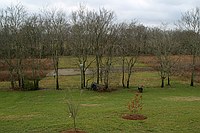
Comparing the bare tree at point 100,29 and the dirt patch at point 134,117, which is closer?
the dirt patch at point 134,117

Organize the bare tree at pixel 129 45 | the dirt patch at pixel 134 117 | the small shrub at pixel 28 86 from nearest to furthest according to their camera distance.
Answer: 1. the dirt patch at pixel 134 117
2. the small shrub at pixel 28 86
3. the bare tree at pixel 129 45

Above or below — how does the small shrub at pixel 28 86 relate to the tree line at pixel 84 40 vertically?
below

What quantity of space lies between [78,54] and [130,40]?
266 inches

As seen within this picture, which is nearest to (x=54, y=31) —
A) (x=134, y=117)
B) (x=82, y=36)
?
(x=82, y=36)

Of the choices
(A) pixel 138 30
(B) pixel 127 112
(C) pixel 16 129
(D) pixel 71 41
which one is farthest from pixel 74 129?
(A) pixel 138 30

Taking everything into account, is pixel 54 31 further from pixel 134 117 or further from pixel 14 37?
pixel 134 117

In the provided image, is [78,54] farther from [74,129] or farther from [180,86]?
[74,129]

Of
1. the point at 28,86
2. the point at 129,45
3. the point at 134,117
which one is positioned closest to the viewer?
the point at 134,117

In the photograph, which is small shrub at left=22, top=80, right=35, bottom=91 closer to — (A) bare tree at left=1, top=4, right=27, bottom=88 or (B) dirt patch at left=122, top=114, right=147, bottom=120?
A: (A) bare tree at left=1, top=4, right=27, bottom=88

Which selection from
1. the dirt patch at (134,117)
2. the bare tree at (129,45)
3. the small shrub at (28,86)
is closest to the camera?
the dirt patch at (134,117)

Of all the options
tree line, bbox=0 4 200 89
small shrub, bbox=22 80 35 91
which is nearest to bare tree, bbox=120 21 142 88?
tree line, bbox=0 4 200 89

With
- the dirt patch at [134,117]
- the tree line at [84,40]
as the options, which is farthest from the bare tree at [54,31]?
the dirt patch at [134,117]

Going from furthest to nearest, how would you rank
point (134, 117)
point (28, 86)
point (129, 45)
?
Answer: point (129, 45) < point (28, 86) < point (134, 117)

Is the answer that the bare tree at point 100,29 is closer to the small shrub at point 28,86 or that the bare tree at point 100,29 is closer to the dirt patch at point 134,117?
the small shrub at point 28,86
